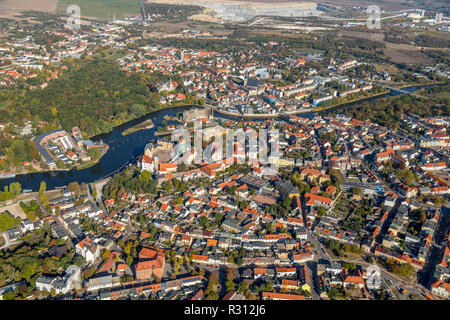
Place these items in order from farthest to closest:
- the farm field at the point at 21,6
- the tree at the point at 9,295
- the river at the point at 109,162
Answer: the farm field at the point at 21,6
the river at the point at 109,162
the tree at the point at 9,295

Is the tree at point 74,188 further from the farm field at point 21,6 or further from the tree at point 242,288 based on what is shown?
the farm field at point 21,6

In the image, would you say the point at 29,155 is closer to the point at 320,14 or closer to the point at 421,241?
the point at 421,241

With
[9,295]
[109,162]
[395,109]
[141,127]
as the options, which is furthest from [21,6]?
[9,295]

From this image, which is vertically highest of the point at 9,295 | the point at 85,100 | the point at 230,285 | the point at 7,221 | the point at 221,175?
the point at 85,100

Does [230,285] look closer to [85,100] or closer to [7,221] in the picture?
[7,221]

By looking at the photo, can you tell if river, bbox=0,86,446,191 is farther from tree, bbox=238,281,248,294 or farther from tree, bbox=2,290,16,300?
tree, bbox=238,281,248,294

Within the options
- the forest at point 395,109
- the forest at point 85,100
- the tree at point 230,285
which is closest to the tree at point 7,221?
the tree at point 230,285
